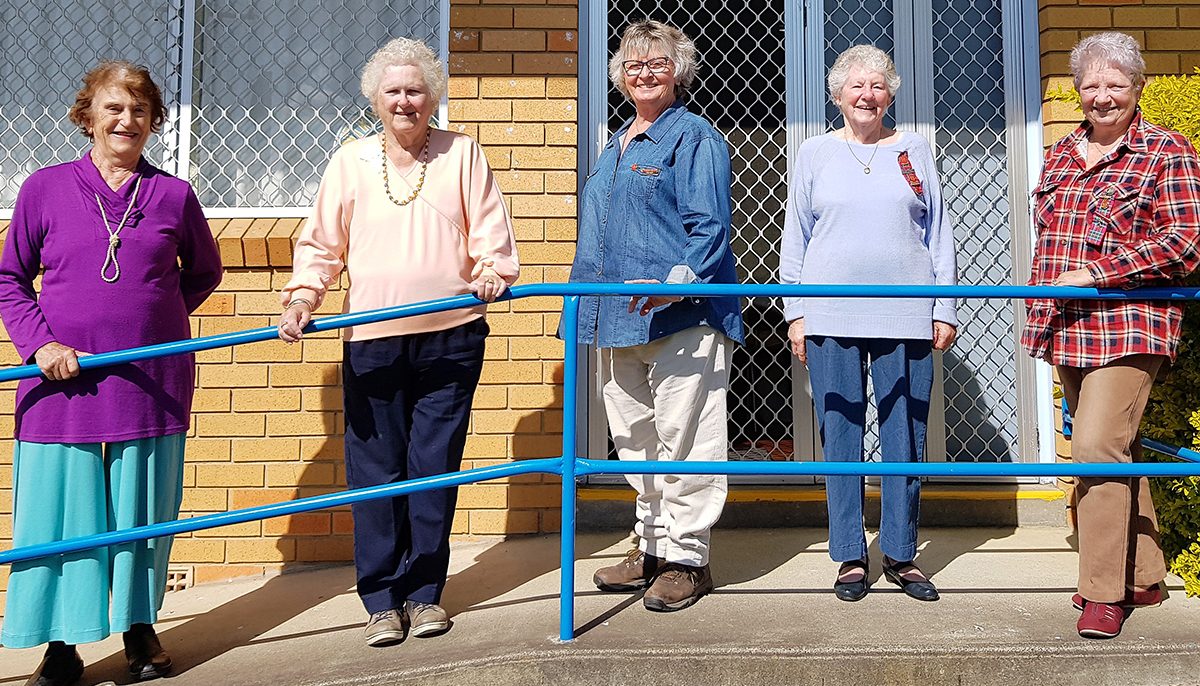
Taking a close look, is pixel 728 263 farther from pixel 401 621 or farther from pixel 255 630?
pixel 255 630

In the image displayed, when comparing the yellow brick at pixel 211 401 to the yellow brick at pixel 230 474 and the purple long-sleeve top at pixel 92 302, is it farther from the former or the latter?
the purple long-sleeve top at pixel 92 302

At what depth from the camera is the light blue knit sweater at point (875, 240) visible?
334 centimetres

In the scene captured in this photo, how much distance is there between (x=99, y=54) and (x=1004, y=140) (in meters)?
3.90

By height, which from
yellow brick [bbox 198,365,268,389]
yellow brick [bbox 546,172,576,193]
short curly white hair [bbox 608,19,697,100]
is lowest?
yellow brick [bbox 198,365,268,389]

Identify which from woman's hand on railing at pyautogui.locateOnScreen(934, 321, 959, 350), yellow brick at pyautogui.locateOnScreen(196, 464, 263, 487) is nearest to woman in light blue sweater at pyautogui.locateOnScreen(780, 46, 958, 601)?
woman's hand on railing at pyautogui.locateOnScreen(934, 321, 959, 350)

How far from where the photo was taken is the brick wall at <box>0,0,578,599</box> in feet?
14.1

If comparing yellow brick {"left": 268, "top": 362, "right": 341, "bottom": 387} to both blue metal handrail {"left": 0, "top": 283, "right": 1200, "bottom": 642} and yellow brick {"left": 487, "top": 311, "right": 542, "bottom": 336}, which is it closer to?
yellow brick {"left": 487, "top": 311, "right": 542, "bottom": 336}

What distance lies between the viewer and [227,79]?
15.1ft

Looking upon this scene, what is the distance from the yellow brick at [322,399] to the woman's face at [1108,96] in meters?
2.88

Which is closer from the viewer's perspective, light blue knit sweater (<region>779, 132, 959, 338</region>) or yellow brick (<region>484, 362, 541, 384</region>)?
light blue knit sweater (<region>779, 132, 959, 338</region>)

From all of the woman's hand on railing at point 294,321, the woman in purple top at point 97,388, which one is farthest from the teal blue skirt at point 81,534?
the woman's hand on railing at point 294,321

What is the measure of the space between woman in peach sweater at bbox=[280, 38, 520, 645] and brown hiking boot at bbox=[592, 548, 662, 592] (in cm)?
55

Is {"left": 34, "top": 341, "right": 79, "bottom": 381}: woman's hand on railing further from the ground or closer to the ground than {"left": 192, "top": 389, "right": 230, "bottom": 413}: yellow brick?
further from the ground

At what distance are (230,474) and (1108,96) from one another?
3406mm
